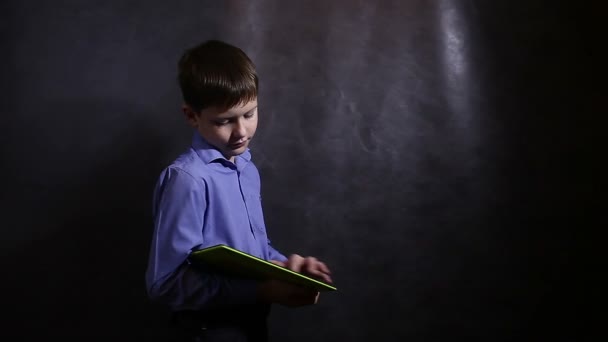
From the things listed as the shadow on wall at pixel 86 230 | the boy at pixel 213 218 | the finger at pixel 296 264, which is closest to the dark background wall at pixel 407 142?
the shadow on wall at pixel 86 230

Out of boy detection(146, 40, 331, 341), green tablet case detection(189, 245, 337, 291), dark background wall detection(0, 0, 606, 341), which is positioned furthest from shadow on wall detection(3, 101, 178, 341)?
green tablet case detection(189, 245, 337, 291)

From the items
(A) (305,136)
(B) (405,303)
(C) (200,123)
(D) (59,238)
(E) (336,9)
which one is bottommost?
(D) (59,238)

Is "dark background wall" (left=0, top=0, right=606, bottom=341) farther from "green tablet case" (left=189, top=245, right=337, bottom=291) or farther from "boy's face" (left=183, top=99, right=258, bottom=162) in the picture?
"green tablet case" (left=189, top=245, right=337, bottom=291)

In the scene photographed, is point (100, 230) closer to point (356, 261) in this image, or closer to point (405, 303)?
point (356, 261)

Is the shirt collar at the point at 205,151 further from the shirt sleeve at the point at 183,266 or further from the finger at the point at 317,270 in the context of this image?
the finger at the point at 317,270

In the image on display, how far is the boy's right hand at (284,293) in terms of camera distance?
43.4 inches

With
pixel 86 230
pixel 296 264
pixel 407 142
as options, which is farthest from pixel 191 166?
pixel 407 142

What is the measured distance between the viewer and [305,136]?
6.13ft

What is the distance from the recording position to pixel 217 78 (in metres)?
1.21

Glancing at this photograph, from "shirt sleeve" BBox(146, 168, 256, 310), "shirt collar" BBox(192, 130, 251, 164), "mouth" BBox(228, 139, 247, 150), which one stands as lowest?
"shirt sleeve" BBox(146, 168, 256, 310)

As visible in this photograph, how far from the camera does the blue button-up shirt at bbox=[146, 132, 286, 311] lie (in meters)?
1.11

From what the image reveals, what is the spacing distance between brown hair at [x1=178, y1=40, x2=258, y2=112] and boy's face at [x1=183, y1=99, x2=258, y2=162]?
15 millimetres

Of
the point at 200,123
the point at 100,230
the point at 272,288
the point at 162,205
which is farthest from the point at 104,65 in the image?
the point at 272,288

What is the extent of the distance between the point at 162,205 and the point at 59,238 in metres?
0.76
